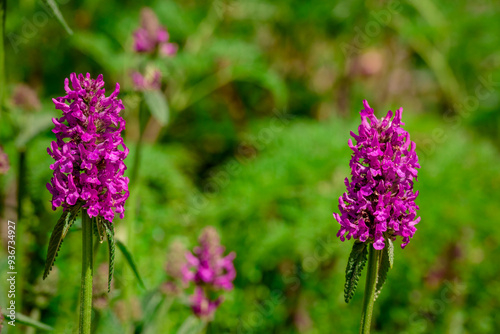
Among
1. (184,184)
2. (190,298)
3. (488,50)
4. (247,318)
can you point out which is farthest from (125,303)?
(488,50)

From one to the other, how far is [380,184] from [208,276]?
2.95 feet

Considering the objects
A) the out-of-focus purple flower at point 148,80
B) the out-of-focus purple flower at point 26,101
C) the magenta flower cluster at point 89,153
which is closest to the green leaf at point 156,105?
the out-of-focus purple flower at point 148,80

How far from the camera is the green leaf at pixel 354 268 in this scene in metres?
1.23

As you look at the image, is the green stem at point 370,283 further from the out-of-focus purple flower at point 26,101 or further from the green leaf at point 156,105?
the out-of-focus purple flower at point 26,101

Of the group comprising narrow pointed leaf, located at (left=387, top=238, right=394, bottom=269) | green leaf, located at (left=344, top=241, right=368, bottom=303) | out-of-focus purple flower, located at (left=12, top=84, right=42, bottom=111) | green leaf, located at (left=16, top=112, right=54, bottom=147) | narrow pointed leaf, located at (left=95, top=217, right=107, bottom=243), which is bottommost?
narrow pointed leaf, located at (left=95, top=217, right=107, bottom=243)

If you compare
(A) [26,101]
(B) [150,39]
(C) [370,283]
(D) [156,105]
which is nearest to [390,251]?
(C) [370,283]

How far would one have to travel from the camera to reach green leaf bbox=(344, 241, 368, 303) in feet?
4.03

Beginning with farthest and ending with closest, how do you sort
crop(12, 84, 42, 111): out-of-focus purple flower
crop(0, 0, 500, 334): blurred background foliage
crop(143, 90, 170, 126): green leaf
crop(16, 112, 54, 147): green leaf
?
crop(0, 0, 500, 334): blurred background foliage, crop(12, 84, 42, 111): out-of-focus purple flower, crop(143, 90, 170, 126): green leaf, crop(16, 112, 54, 147): green leaf

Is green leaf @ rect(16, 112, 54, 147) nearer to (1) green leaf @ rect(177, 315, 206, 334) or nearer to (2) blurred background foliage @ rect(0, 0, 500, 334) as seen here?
(2) blurred background foliage @ rect(0, 0, 500, 334)

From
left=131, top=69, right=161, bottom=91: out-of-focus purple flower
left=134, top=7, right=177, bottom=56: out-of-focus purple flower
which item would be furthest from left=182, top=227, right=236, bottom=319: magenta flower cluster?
left=134, top=7, right=177, bottom=56: out-of-focus purple flower

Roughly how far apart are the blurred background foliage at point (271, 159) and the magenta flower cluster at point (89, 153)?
0.73 m

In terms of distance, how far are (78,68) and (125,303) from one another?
2.93m

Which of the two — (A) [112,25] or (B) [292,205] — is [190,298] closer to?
(B) [292,205]

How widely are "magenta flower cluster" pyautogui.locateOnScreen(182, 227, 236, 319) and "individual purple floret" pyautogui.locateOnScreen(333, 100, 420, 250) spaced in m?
0.82
